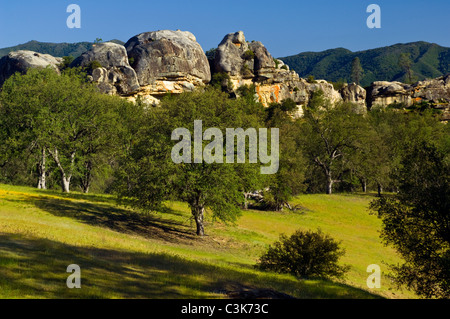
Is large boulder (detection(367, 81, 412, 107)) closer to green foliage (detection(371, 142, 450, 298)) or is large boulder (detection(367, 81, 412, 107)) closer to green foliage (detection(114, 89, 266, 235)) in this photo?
green foliage (detection(114, 89, 266, 235))

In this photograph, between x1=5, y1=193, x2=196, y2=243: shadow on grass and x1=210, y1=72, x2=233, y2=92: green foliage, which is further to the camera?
x1=210, y1=72, x2=233, y2=92: green foliage

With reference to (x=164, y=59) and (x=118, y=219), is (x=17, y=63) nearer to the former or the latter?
(x=164, y=59)

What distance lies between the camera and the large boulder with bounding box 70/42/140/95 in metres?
111

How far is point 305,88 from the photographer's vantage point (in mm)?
141000

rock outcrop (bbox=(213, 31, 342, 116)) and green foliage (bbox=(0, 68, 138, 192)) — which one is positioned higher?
rock outcrop (bbox=(213, 31, 342, 116))

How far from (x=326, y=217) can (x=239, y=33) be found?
10339cm

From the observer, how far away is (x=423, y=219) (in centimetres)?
2161

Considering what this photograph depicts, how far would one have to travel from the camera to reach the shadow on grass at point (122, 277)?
14789 millimetres

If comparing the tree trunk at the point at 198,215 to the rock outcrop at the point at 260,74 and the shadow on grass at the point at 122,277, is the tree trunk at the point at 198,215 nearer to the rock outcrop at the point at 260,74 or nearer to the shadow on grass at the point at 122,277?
the shadow on grass at the point at 122,277

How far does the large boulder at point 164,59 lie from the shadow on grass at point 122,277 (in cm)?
10447

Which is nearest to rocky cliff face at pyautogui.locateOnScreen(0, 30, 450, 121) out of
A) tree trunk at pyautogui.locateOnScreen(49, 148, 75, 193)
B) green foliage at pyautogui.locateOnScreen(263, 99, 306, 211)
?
green foliage at pyautogui.locateOnScreen(263, 99, 306, 211)

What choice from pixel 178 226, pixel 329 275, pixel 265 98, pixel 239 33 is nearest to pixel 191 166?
pixel 178 226

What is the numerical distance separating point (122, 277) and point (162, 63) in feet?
371
